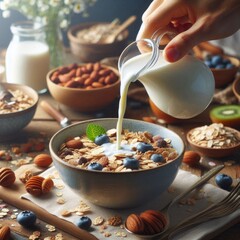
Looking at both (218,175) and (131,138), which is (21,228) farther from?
(218,175)

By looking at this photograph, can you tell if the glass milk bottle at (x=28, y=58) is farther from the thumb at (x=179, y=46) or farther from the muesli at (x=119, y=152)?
the thumb at (x=179, y=46)

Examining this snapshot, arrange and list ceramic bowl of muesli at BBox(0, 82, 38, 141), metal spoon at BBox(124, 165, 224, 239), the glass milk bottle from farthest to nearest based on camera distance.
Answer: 1. the glass milk bottle
2. ceramic bowl of muesli at BBox(0, 82, 38, 141)
3. metal spoon at BBox(124, 165, 224, 239)

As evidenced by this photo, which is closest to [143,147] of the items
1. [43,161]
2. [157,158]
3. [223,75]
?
[157,158]

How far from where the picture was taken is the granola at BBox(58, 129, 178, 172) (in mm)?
1024

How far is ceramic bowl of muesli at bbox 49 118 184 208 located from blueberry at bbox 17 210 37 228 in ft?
0.27

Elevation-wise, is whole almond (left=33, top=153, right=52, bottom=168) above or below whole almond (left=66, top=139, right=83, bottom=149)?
below

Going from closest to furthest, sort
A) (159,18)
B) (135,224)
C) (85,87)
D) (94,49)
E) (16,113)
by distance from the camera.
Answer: (135,224) → (159,18) → (16,113) → (85,87) → (94,49)

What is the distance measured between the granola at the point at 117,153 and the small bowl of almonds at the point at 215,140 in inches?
6.8

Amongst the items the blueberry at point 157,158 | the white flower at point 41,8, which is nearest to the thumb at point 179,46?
the blueberry at point 157,158

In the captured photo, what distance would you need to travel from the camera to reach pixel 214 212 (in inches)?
40.1

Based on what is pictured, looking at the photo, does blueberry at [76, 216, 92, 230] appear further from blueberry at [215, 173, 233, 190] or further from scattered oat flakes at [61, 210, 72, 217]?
blueberry at [215, 173, 233, 190]

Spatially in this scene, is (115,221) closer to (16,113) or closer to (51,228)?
(51,228)

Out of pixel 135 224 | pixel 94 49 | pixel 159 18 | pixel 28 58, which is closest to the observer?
pixel 135 224

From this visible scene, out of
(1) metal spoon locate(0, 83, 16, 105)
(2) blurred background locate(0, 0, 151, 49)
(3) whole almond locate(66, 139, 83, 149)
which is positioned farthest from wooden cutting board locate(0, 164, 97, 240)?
(2) blurred background locate(0, 0, 151, 49)
